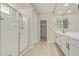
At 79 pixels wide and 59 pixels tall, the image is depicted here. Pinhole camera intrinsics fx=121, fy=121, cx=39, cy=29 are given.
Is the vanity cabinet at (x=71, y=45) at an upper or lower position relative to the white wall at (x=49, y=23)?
lower

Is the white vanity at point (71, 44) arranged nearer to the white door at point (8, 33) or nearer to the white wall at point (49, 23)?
the white wall at point (49, 23)

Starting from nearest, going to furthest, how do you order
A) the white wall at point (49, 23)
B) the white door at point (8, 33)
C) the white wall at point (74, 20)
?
the white door at point (8, 33)
the white wall at point (74, 20)
the white wall at point (49, 23)

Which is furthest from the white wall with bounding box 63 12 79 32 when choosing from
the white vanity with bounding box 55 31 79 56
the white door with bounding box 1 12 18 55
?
the white door with bounding box 1 12 18 55

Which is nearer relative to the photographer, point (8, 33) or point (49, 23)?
point (8, 33)

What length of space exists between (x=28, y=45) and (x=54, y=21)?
3.25ft

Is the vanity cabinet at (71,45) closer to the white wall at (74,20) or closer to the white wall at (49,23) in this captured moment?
the white wall at (74,20)

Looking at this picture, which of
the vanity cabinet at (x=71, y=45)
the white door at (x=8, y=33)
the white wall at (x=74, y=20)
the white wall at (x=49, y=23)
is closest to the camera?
the vanity cabinet at (x=71, y=45)

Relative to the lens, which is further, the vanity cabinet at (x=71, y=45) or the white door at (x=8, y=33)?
the white door at (x=8, y=33)

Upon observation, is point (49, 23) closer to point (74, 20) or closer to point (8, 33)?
point (74, 20)

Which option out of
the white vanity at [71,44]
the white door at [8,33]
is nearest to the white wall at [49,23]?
the white vanity at [71,44]

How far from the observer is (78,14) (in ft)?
7.03

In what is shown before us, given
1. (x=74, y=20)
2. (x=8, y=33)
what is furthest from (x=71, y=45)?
(x=8, y=33)

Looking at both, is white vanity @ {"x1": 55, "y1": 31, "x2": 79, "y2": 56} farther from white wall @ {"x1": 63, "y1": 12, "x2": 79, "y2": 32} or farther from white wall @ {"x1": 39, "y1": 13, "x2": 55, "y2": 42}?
white wall @ {"x1": 39, "y1": 13, "x2": 55, "y2": 42}

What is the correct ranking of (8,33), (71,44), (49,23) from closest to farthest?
(71,44), (8,33), (49,23)
